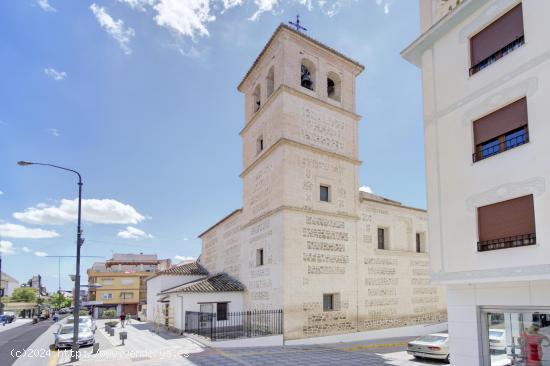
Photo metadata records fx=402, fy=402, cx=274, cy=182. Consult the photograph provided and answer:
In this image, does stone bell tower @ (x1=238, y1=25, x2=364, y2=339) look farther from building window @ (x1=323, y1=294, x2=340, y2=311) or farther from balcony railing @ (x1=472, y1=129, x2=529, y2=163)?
balcony railing @ (x1=472, y1=129, x2=529, y2=163)

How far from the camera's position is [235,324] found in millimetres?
21828

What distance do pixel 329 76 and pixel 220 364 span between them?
1627cm

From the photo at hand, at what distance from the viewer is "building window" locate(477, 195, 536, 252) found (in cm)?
842

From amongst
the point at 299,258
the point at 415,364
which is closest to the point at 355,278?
the point at 299,258

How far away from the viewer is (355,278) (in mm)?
20422

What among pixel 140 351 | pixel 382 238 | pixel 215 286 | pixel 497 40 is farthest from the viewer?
pixel 382 238

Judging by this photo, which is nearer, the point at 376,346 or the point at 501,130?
the point at 501,130

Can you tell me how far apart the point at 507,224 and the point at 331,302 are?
12.1m

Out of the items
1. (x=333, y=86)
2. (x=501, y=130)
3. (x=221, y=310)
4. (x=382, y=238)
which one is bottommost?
(x=221, y=310)

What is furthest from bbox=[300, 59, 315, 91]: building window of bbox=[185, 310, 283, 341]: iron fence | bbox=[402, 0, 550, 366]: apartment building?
bbox=[185, 310, 283, 341]: iron fence

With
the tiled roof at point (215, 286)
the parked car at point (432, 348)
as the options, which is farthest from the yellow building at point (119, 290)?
the parked car at point (432, 348)

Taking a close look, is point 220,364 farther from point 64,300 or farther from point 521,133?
point 64,300

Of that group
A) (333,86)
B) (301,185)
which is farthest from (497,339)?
(333,86)

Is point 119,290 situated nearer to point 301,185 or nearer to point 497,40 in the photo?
point 301,185
